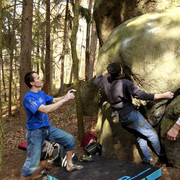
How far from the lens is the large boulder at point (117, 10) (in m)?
6.76

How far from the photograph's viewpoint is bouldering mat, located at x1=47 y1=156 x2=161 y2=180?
3.40m

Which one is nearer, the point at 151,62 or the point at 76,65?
the point at 151,62

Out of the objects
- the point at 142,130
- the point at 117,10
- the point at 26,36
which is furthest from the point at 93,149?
the point at 26,36

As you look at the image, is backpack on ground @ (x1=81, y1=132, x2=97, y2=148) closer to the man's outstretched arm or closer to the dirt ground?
the dirt ground

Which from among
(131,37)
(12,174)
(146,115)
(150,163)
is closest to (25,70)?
(12,174)

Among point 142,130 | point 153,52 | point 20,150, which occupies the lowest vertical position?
point 20,150

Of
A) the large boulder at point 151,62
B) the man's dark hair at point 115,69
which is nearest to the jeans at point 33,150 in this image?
the man's dark hair at point 115,69

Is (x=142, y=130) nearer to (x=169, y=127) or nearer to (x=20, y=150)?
(x=169, y=127)

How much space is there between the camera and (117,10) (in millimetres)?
7824

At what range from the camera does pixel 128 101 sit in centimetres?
388

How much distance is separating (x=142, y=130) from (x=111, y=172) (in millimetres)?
1090

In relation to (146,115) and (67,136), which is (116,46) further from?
(67,136)

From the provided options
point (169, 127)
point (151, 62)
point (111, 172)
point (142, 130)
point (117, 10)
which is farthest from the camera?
point (117, 10)

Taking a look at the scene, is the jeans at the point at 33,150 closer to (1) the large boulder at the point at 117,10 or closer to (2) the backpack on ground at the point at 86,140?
(2) the backpack on ground at the point at 86,140
